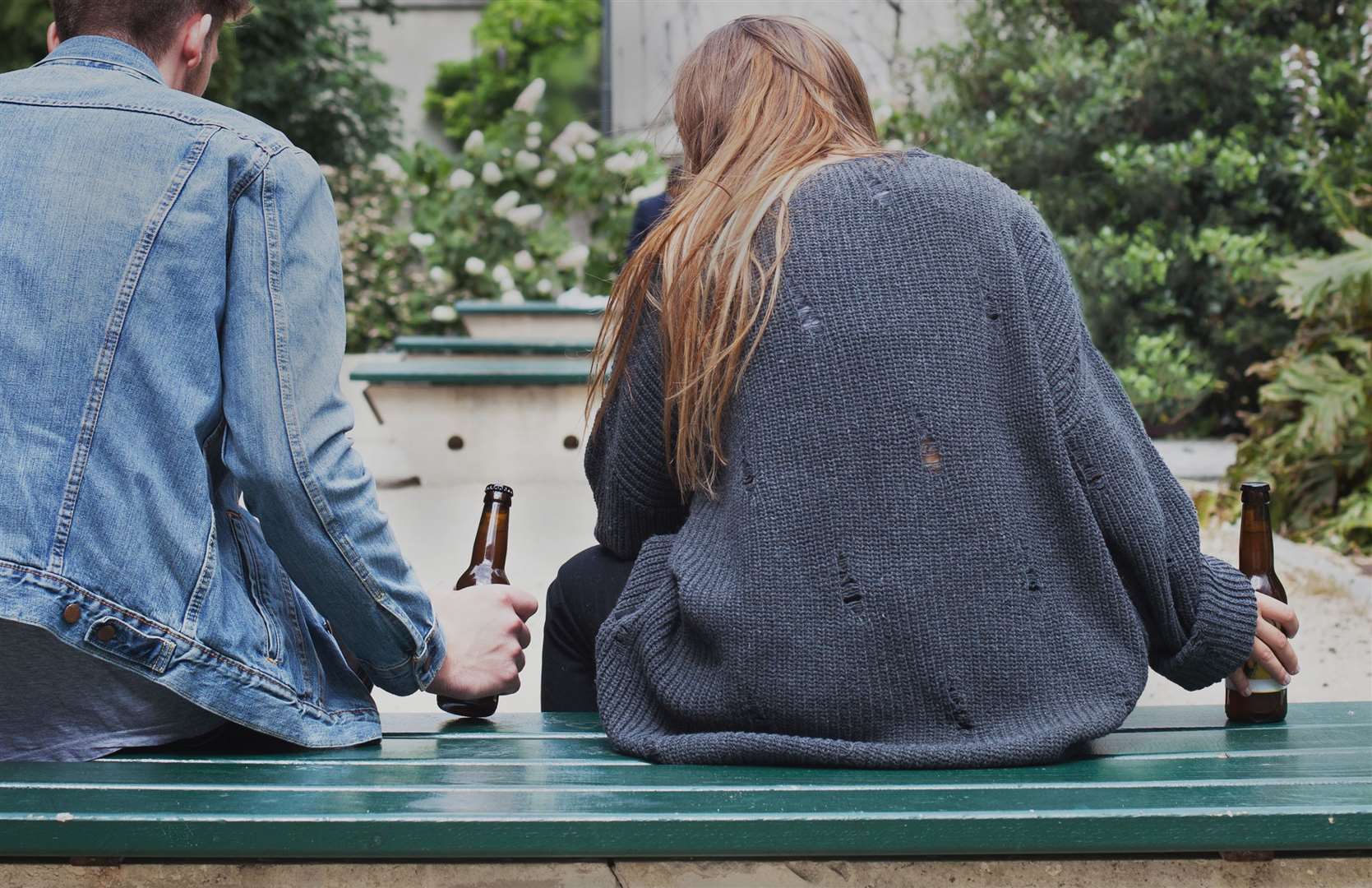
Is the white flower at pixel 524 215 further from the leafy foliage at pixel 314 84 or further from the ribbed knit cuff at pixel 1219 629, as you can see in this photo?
the ribbed knit cuff at pixel 1219 629

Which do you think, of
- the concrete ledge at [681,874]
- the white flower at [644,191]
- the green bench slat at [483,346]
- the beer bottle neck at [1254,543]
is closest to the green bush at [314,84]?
the white flower at [644,191]

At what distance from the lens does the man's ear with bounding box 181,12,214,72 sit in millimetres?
1984

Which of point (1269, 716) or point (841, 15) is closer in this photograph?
point (1269, 716)

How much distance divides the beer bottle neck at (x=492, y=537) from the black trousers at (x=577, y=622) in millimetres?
126

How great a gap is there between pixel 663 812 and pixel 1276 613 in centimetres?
107

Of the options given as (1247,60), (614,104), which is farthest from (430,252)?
(1247,60)

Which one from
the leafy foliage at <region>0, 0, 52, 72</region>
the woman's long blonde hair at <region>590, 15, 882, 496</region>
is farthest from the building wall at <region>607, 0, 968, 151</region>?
the woman's long blonde hair at <region>590, 15, 882, 496</region>

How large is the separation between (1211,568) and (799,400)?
64 cm

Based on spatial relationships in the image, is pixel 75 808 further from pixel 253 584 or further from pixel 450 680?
pixel 450 680

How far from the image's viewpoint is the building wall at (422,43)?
18.0 m

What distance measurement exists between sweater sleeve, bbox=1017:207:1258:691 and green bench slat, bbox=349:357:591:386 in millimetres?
4498

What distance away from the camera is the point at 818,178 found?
2.06 m

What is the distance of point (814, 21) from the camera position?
9.30 metres

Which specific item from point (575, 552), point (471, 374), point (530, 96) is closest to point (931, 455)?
point (575, 552)
